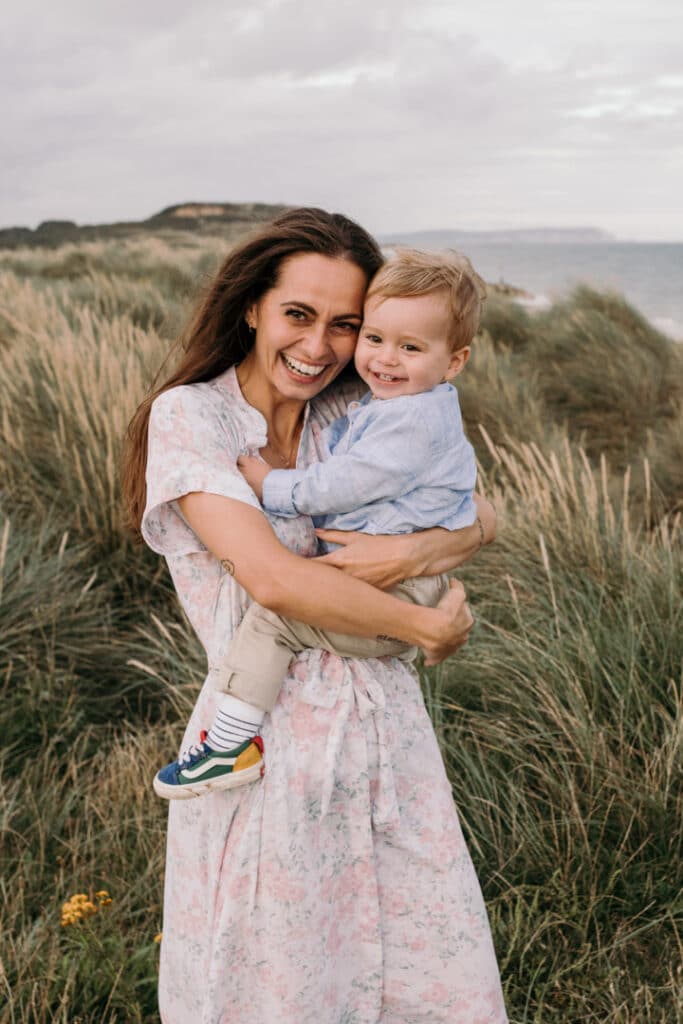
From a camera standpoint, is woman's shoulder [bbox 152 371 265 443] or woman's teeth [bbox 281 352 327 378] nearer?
woman's shoulder [bbox 152 371 265 443]

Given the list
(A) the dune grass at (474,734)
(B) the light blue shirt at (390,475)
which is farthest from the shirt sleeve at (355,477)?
(A) the dune grass at (474,734)

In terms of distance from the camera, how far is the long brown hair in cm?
229

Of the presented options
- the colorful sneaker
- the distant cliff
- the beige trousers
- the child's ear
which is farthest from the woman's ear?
the distant cliff

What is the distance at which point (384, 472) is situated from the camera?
6.92 ft

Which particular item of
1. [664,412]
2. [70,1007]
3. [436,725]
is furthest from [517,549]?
[664,412]

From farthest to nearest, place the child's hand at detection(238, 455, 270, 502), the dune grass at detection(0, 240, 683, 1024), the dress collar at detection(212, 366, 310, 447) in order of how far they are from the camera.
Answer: the dune grass at detection(0, 240, 683, 1024) < the dress collar at detection(212, 366, 310, 447) < the child's hand at detection(238, 455, 270, 502)

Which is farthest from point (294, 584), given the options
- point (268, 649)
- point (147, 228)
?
point (147, 228)

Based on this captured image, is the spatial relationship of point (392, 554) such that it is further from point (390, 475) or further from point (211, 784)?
point (211, 784)

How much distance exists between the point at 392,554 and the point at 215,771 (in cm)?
59

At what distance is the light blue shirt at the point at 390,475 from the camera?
6.91 ft

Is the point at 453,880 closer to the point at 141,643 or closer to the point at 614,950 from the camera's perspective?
the point at 614,950

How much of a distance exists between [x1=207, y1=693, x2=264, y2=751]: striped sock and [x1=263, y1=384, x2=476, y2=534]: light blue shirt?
17.4 inches

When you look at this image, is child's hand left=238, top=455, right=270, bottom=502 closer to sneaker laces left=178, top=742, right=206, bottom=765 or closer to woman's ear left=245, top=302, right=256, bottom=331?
woman's ear left=245, top=302, right=256, bottom=331

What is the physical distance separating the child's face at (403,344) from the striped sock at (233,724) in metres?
0.80
